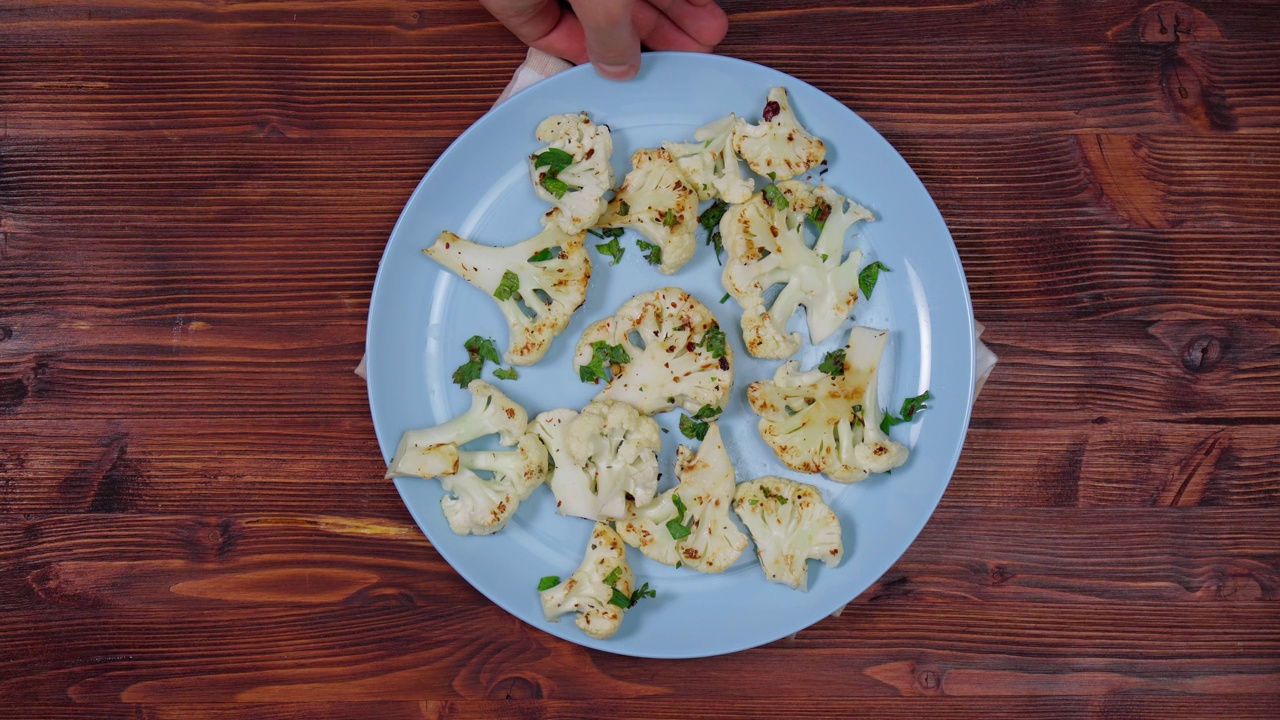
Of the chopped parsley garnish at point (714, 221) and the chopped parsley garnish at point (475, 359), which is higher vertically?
the chopped parsley garnish at point (714, 221)

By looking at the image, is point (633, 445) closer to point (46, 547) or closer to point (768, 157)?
point (768, 157)

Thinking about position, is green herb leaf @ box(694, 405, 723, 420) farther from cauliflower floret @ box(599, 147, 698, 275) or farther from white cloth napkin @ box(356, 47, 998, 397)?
white cloth napkin @ box(356, 47, 998, 397)

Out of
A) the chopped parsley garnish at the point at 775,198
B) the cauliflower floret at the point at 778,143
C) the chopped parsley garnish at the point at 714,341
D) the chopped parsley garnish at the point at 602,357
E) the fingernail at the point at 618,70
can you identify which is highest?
the fingernail at the point at 618,70

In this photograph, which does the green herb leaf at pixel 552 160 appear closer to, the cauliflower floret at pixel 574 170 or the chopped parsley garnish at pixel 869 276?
the cauliflower floret at pixel 574 170

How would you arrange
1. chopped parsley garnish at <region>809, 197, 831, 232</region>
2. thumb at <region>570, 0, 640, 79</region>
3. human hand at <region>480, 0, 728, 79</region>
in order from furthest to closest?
1. chopped parsley garnish at <region>809, 197, 831, 232</region>
2. human hand at <region>480, 0, 728, 79</region>
3. thumb at <region>570, 0, 640, 79</region>

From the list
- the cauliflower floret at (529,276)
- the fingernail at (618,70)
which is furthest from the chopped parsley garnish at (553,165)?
the fingernail at (618,70)

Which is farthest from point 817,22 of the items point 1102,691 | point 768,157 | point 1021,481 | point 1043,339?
point 1102,691

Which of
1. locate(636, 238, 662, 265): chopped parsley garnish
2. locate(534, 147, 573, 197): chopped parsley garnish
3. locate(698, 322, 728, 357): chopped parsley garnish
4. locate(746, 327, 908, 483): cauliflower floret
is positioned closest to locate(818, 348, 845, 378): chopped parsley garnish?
locate(746, 327, 908, 483): cauliflower floret
